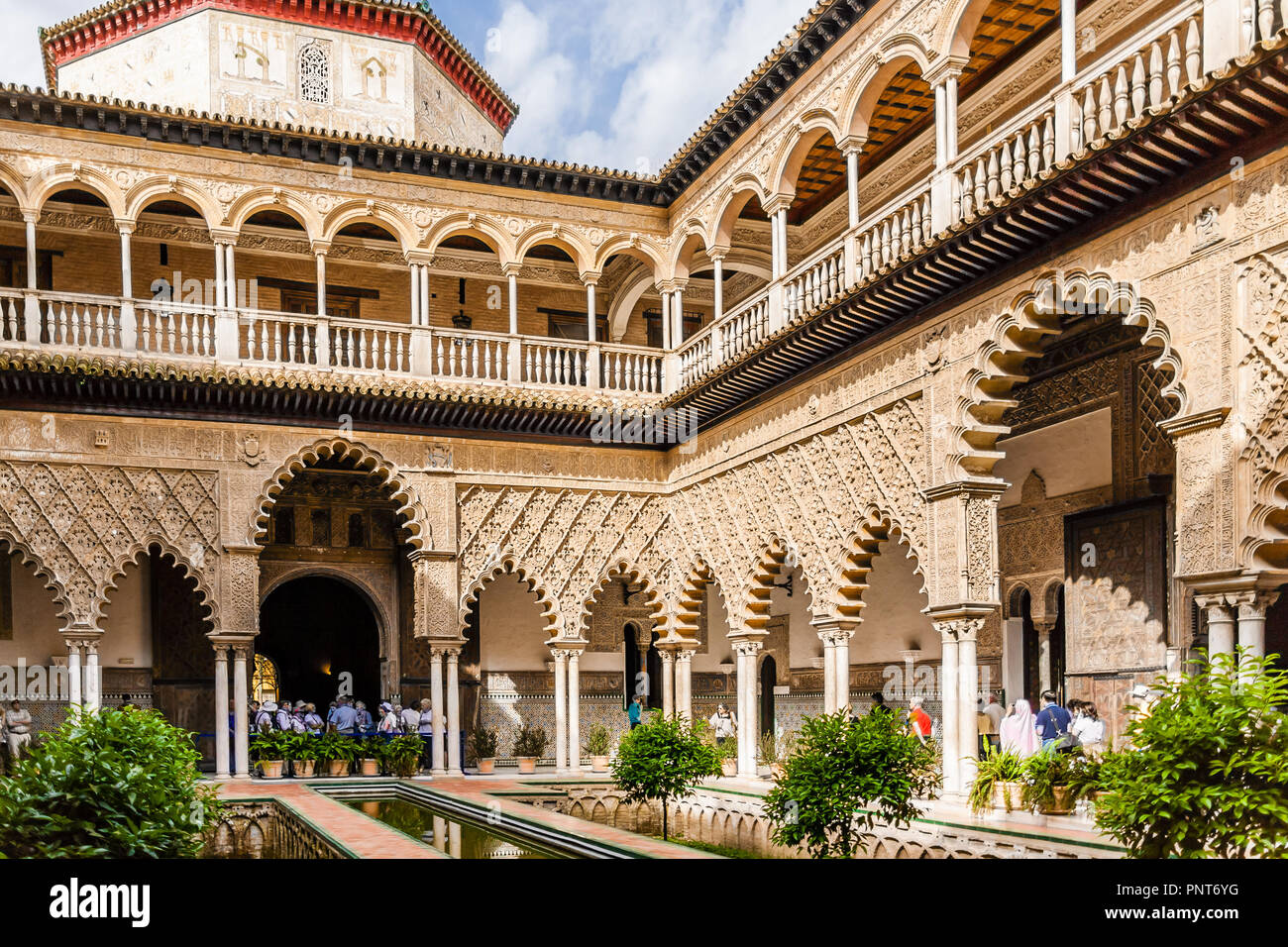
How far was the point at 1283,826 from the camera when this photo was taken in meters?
5.81

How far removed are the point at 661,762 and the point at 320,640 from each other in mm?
9328

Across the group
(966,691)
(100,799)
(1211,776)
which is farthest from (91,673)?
(1211,776)

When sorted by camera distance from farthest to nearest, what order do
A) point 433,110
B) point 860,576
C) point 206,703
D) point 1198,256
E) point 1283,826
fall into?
point 433,110, point 206,703, point 860,576, point 1198,256, point 1283,826

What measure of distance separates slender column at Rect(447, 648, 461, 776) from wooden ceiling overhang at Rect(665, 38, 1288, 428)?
4740 mm

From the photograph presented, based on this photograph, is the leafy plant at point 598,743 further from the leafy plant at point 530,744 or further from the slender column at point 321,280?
the slender column at point 321,280

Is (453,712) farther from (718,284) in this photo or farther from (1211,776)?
(1211,776)

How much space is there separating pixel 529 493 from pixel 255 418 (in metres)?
3.11

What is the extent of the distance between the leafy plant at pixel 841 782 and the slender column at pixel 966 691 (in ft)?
6.07

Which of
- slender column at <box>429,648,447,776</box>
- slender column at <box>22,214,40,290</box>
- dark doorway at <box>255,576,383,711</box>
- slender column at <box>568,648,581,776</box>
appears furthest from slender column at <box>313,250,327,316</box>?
dark doorway at <box>255,576,383,711</box>

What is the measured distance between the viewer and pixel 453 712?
1516 cm

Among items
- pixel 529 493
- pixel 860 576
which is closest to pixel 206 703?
pixel 529 493

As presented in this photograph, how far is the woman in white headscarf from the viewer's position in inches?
415
